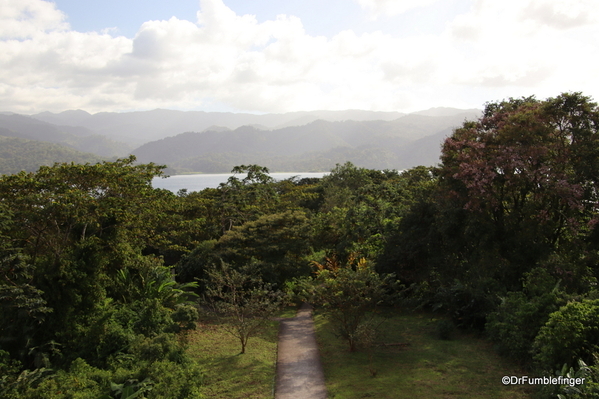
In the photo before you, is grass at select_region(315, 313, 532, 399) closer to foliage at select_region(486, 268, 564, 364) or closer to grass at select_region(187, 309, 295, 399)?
foliage at select_region(486, 268, 564, 364)

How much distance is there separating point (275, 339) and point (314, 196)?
62.7 ft

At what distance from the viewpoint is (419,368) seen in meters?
8.27

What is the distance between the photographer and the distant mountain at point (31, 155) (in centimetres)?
12156

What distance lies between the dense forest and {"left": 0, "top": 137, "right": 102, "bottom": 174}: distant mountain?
11938cm

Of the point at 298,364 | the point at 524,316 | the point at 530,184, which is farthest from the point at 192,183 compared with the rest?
the point at 524,316

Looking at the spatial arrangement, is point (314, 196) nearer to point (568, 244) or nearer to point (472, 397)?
point (568, 244)

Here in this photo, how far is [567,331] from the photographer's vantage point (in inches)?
255

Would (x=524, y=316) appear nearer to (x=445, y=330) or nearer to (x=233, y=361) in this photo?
(x=445, y=330)

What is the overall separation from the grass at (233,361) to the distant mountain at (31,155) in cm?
12124

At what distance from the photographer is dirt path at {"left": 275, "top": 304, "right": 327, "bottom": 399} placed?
24.5 ft

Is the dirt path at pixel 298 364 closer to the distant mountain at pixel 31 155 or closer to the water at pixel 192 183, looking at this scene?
the water at pixel 192 183

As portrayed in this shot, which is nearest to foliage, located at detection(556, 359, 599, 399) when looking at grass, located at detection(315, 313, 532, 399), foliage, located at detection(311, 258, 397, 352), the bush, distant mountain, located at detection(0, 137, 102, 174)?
grass, located at detection(315, 313, 532, 399)

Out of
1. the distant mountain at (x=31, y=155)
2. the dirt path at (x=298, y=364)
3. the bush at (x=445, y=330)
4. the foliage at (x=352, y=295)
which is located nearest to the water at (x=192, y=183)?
the distant mountain at (x=31, y=155)

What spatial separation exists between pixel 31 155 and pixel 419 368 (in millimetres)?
162217
